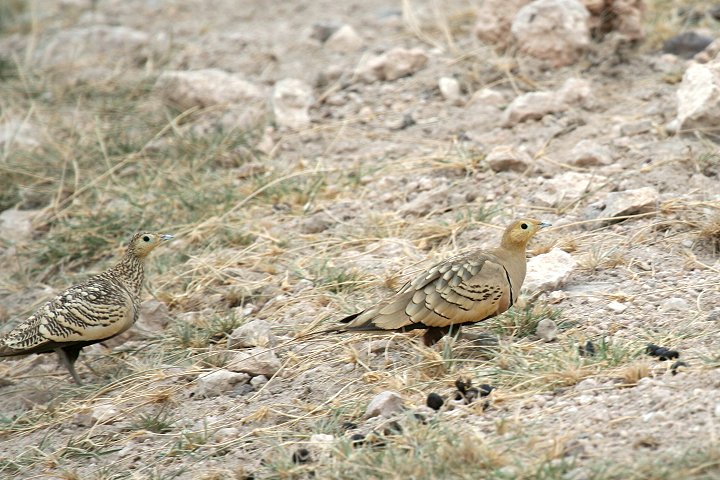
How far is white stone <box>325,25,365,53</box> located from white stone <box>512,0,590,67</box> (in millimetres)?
1514

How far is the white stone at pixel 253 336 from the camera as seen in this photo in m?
5.09

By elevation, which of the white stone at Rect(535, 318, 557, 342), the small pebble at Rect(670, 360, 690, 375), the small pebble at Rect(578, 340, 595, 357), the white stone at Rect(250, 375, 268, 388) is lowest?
the white stone at Rect(250, 375, 268, 388)

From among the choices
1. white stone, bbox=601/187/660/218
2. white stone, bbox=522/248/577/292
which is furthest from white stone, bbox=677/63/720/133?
white stone, bbox=522/248/577/292

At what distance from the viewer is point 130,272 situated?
5562 millimetres

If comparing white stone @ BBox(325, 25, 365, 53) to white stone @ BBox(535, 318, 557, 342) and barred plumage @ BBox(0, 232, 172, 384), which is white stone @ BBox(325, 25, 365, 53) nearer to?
barred plumage @ BBox(0, 232, 172, 384)

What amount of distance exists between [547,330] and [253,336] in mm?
1380

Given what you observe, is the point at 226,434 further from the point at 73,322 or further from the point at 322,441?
the point at 73,322

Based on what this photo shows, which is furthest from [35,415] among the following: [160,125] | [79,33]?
[79,33]

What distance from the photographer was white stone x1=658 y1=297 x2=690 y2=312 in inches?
186

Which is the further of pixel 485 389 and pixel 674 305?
pixel 674 305

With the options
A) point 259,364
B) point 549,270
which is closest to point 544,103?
point 549,270

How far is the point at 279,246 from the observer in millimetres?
6219

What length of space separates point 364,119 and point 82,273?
224 centimetres

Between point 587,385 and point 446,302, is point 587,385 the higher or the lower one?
the lower one
